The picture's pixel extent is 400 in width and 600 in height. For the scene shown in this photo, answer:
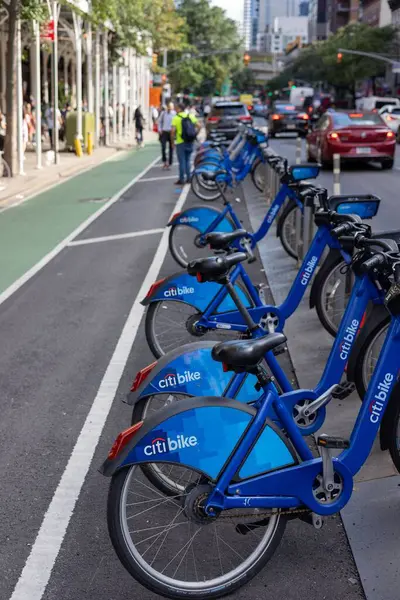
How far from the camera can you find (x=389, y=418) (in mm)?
4273

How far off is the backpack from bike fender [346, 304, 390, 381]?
55.4 feet

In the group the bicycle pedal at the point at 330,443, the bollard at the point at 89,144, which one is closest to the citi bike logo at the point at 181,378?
the bicycle pedal at the point at 330,443

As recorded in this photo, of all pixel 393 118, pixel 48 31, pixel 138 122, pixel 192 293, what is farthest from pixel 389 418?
pixel 393 118

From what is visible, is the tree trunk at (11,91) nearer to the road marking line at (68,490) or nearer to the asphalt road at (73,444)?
the asphalt road at (73,444)

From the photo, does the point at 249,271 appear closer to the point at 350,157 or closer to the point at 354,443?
the point at 354,443

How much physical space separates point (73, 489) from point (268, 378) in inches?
68.7

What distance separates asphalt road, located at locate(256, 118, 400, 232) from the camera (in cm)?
1484

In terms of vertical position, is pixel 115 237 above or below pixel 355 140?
below

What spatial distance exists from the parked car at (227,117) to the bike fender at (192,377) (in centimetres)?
3043

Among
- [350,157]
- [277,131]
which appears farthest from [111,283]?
[277,131]

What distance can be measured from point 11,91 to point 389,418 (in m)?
18.5

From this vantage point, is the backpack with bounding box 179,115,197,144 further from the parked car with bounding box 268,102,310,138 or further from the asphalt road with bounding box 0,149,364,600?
the parked car with bounding box 268,102,310,138

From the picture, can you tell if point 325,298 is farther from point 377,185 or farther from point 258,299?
point 377,185

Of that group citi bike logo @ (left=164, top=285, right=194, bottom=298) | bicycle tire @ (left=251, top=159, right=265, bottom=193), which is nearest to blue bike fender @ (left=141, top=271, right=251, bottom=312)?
citi bike logo @ (left=164, top=285, right=194, bottom=298)
